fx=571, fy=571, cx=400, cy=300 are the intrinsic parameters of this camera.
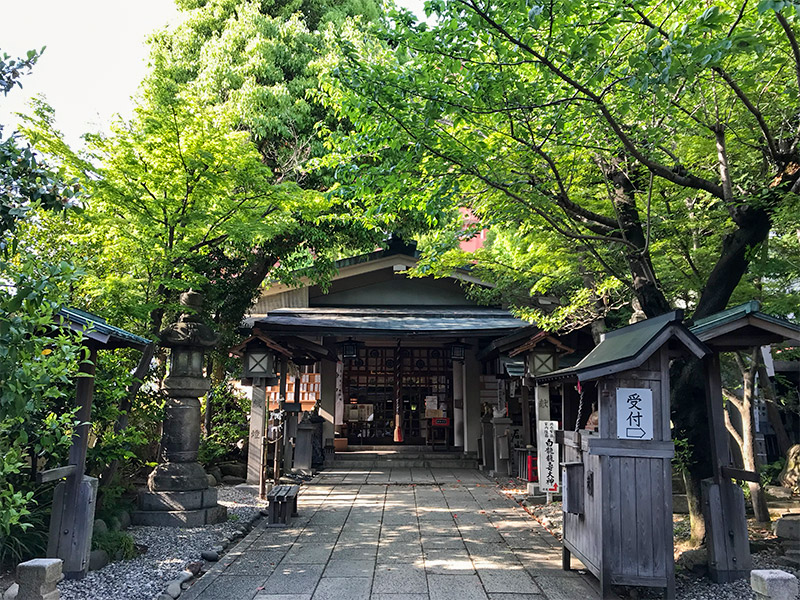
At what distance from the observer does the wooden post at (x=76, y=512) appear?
20.1 feet

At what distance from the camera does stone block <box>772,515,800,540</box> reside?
7.30 m

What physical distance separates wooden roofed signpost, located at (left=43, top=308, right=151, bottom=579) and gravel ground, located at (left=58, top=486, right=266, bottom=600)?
0.27 metres

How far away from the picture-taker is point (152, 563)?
6.88 m

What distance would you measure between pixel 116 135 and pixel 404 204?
14.5 feet

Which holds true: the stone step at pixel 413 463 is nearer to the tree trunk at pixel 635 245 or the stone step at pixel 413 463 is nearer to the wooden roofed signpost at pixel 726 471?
the tree trunk at pixel 635 245

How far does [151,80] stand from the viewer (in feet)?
29.6

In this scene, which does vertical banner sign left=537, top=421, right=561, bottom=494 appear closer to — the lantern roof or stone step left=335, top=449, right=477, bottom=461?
stone step left=335, top=449, right=477, bottom=461

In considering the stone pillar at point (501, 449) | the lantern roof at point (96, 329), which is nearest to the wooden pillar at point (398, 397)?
the stone pillar at point (501, 449)

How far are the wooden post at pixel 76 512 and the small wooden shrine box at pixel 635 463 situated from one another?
533cm

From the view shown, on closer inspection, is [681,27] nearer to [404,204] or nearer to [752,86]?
[752,86]

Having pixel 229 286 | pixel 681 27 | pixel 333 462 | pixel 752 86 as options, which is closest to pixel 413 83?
pixel 681 27

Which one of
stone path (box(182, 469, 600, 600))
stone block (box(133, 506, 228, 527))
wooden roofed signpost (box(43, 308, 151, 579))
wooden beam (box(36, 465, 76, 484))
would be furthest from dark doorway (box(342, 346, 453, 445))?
wooden beam (box(36, 465, 76, 484))

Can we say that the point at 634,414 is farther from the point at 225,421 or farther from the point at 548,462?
the point at 225,421

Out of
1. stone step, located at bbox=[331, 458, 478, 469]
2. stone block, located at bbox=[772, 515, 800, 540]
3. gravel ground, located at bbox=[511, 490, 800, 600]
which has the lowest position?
stone step, located at bbox=[331, 458, 478, 469]
